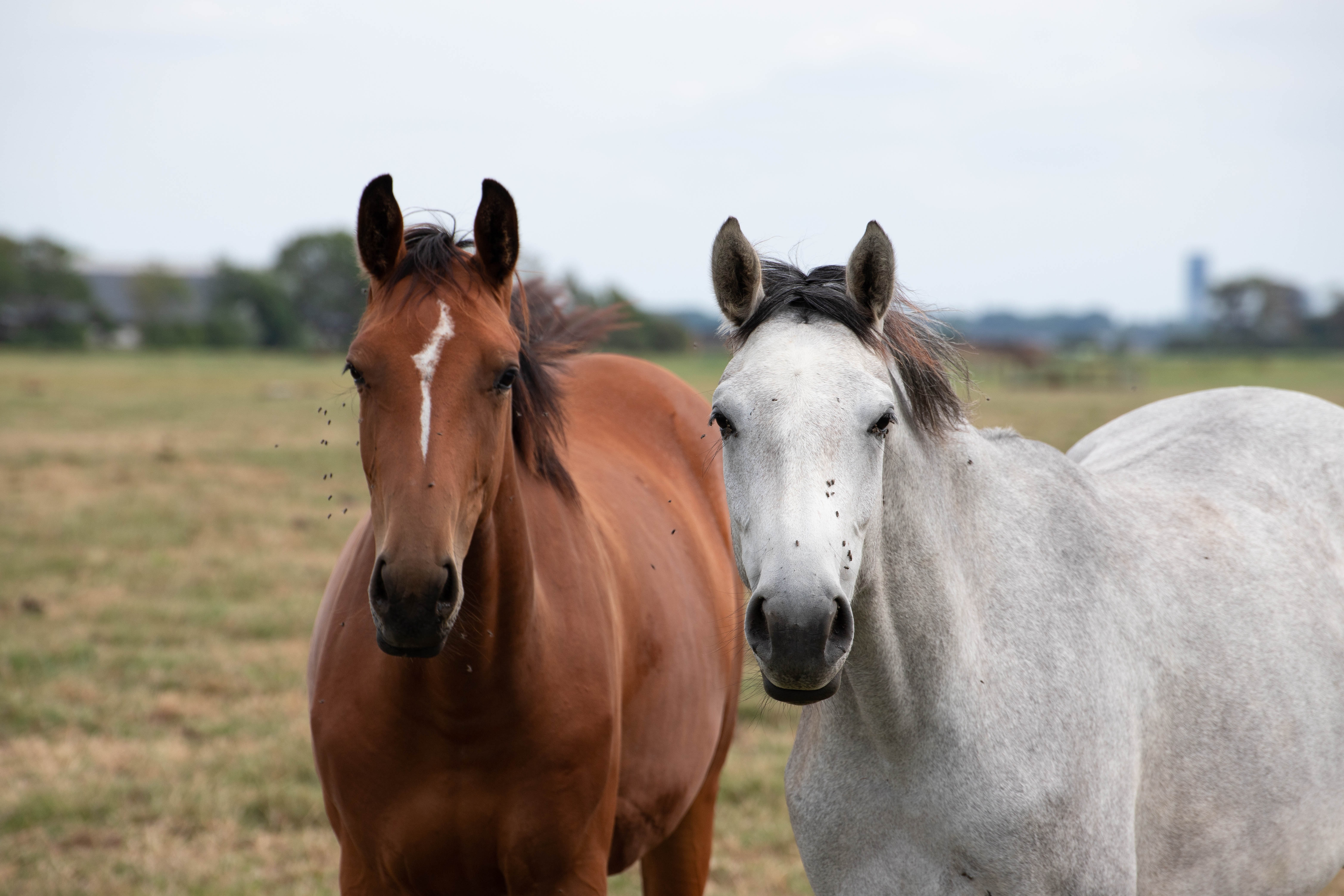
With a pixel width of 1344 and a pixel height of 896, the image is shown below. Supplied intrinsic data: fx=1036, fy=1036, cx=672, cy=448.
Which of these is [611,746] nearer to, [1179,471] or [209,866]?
[1179,471]

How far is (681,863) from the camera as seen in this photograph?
11.1 ft

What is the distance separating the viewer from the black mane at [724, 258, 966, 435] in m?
2.06

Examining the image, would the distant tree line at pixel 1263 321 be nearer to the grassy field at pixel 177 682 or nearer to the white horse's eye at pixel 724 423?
the grassy field at pixel 177 682

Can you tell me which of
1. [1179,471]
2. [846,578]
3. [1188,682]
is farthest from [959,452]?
[1179,471]

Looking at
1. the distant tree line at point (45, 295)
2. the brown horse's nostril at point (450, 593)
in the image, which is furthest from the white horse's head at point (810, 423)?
the distant tree line at point (45, 295)

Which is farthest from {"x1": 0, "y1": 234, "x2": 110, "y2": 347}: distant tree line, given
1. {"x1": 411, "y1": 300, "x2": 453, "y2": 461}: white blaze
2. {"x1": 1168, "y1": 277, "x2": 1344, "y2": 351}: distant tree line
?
{"x1": 1168, "y1": 277, "x2": 1344, "y2": 351}: distant tree line

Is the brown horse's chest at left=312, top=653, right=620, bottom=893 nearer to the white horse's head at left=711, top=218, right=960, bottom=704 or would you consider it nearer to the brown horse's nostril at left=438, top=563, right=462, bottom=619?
the brown horse's nostril at left=438, top=563, right=462, bottom=619

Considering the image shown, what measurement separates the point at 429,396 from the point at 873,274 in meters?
0.91

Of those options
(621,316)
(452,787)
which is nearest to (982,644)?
(452,787)

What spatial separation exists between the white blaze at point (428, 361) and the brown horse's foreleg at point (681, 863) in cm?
183

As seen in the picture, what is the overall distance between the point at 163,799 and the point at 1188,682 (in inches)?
156

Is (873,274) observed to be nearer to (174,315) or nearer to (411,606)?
(411,606)

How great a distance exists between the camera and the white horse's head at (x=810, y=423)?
5.55 feet

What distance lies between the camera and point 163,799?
434cm
